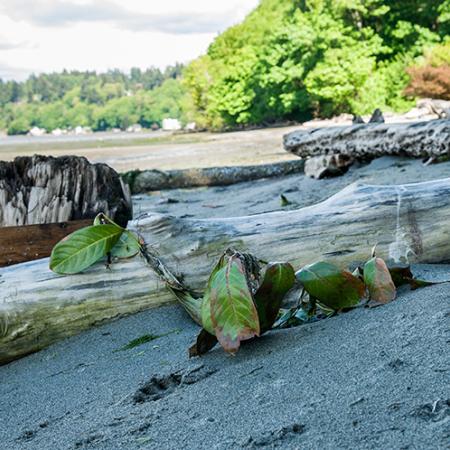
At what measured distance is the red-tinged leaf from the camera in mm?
2254

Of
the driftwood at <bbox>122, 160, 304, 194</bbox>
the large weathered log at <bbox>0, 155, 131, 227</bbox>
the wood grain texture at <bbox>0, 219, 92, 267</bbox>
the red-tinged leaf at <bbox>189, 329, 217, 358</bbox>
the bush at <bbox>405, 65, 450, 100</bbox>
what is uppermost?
the bush at <bbox>405, 65, 450, 100</bbox>


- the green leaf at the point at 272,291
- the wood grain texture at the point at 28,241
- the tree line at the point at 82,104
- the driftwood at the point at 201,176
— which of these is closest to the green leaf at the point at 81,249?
the wood grain texture at the point at 28,241

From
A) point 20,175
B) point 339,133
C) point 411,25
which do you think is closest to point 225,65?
point 411,25

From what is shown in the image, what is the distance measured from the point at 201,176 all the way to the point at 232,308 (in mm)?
8935

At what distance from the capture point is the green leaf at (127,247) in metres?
2.80

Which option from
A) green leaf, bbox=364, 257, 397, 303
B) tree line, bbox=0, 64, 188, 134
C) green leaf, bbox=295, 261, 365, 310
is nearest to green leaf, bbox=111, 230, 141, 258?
green leaf, bbox=295, 261, 365, 310

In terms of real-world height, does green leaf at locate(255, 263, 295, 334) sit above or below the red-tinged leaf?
above

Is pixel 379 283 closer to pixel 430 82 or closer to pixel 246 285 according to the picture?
pixel 246 285

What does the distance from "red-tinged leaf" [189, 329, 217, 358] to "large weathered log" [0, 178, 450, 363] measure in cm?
60

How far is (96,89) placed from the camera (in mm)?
179875

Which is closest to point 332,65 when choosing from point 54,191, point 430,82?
point 430,82

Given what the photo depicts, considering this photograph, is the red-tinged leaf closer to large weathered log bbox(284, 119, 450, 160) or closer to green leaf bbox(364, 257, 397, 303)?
green leaf bbox(364, 257, 397, 303)

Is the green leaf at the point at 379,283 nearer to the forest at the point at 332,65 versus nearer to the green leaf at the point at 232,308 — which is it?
the green leaf at the point at 232,308

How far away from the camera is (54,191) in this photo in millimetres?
3629
